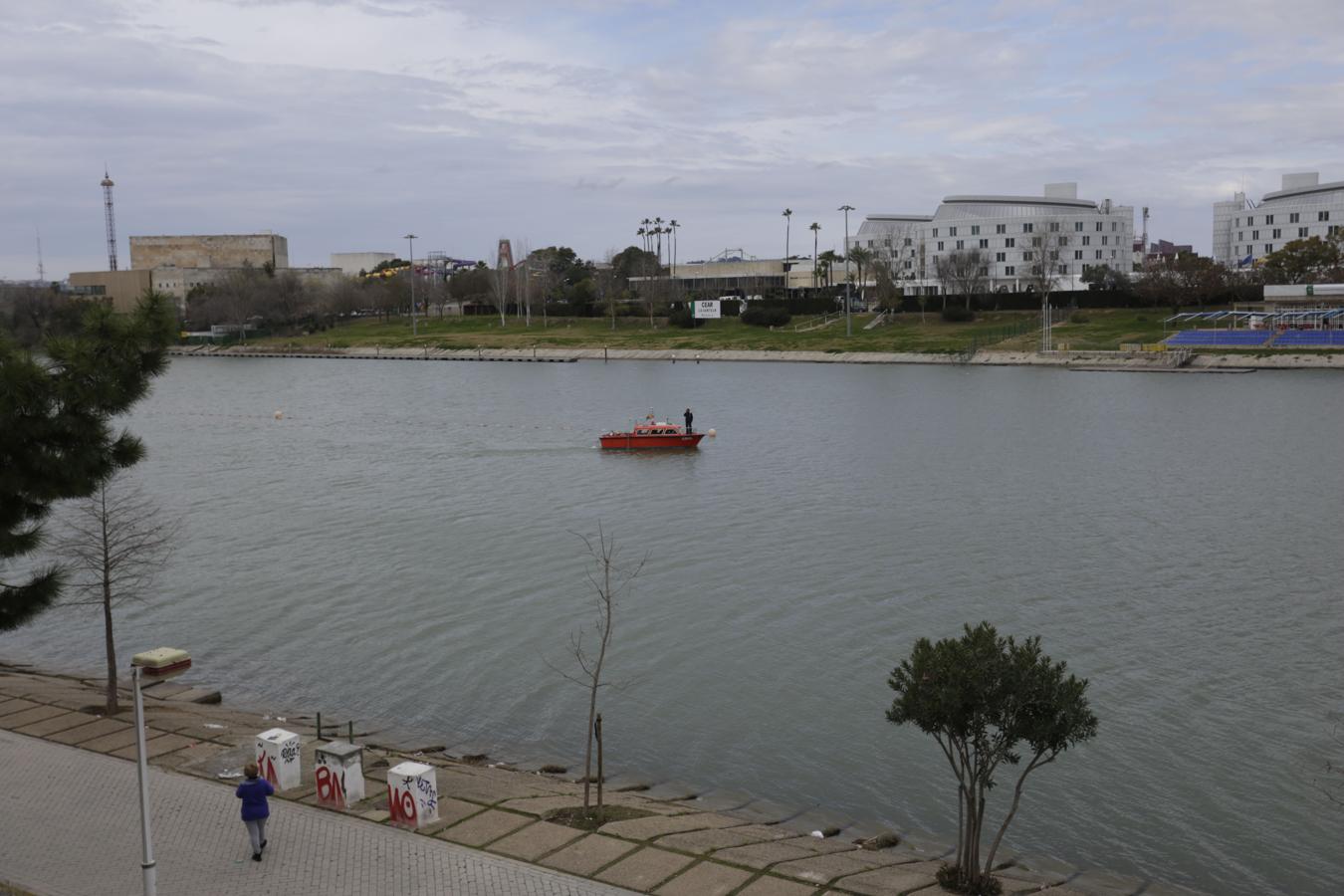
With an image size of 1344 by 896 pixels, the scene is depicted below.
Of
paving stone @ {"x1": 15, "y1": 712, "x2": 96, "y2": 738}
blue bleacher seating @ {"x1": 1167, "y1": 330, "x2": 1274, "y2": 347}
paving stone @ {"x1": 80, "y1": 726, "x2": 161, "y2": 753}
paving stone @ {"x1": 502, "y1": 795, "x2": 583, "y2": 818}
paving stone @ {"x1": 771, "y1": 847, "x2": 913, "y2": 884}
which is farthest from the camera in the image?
blue bleacher seating @ {"x1": 1167, "y1": 330, "x2": 1274, "y2": 347}

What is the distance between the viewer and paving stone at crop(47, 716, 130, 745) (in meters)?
18.2

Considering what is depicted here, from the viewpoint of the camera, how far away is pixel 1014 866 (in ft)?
51.2

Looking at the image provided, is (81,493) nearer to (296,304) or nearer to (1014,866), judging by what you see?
(1014,866)

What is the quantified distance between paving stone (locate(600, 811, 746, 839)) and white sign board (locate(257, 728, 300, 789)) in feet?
15.1

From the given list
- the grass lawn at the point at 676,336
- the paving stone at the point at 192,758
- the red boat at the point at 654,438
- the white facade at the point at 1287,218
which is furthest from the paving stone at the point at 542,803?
the white facade at the point at 1287,218

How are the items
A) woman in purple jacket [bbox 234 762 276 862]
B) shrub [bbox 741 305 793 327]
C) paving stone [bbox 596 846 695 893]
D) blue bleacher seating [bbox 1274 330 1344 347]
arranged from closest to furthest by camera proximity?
paving stone [bbox 596 846 695 893] < woman in purple jacket [bbox 234 762 276 862] < blue bleacher seating [bbox 1274 330 1344 347] < shrub [bbox 741 305 793 327]

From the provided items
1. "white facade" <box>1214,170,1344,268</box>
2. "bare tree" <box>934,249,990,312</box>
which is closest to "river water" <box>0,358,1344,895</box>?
"bare tree" <box>934,249,990,312</box>

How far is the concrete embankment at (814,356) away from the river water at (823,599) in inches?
1200

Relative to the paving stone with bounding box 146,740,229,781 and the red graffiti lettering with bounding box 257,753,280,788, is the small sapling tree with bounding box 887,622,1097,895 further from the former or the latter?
the paving stone with bounding box 146,740,229,781

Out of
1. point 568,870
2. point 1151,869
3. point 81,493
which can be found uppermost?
point 81,493

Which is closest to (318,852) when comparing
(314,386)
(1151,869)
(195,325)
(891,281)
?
(1151,869)

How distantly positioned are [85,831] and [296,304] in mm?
150445

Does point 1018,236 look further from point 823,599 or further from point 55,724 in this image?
point 55,724

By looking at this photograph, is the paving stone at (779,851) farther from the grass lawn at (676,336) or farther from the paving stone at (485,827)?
the grass lawn at (676,336)
